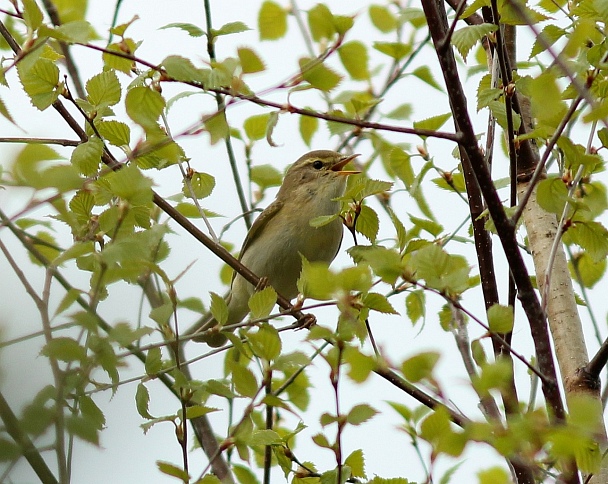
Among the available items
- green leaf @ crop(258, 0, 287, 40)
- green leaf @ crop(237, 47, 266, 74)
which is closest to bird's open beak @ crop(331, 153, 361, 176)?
green leaf @ crop(258, 0, 287, 40)

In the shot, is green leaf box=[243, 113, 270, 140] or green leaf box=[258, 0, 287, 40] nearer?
green leaf box=[258, 0, 287, 40]

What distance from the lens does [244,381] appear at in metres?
2.54

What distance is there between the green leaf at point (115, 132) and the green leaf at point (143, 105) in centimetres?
54

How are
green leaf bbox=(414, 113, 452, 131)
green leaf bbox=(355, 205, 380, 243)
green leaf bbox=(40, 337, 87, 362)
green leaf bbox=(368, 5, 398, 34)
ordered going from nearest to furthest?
green leaf bbox=(40, 337, 87, 362)
green leaf bbox=(414, 113, 452, 131)
green leaf bbox=(355, 205, 380, 243)
green leaf bbox=(368, 5, 398, 34)

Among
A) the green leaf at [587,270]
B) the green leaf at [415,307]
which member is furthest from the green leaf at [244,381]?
the green leaf at [587,270]

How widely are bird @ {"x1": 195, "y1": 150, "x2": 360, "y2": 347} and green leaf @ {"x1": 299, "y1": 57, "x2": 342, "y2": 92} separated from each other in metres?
2.82

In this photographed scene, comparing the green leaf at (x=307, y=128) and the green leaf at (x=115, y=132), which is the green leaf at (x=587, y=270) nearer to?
the green leaf at (x=307, y=128)

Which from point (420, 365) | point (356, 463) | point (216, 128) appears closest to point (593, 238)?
point (356, 463)

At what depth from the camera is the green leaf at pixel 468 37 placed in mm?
2564

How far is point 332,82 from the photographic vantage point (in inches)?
91.7

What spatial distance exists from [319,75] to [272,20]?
0.31 metres

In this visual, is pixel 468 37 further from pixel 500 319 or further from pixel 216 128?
pixel 500 319

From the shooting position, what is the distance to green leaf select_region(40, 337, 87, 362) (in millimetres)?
1664

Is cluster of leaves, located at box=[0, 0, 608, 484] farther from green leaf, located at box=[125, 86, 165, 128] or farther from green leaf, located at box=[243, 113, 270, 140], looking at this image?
green leaf, located at box=[243, 113, 270, 140]
